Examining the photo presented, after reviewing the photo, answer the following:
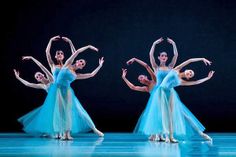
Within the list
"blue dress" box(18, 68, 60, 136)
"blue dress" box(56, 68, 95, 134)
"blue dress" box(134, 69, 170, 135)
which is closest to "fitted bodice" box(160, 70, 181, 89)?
"blue dress" box(134, 69, 170, 135)

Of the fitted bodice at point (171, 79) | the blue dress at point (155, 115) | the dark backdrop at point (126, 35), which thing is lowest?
the blue dress at point (155, 115)

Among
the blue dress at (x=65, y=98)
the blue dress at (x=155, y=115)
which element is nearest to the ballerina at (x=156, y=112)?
the blue dress at (x=155, y=115)

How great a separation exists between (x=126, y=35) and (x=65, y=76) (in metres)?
2.66

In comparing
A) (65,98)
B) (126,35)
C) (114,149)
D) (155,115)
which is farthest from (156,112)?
(126,35)

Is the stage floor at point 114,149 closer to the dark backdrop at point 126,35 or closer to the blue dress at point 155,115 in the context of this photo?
the blue dress at point 155,115

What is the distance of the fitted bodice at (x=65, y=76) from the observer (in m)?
6.67

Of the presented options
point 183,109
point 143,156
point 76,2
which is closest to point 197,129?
point 183,109

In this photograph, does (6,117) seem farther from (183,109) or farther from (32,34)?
(183,109)

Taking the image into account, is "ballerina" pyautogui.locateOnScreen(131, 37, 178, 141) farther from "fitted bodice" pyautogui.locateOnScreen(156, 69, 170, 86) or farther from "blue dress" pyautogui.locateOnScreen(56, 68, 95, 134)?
"blue dress" pyautogui.locateOnScreen(56, 68, 95, 134)

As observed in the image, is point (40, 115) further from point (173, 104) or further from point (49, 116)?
point (173, 104)

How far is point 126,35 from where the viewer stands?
9117 millimetres

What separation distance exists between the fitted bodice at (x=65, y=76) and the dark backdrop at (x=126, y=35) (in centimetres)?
238

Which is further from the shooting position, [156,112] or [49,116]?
[49,116]

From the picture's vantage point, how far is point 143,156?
416cm
